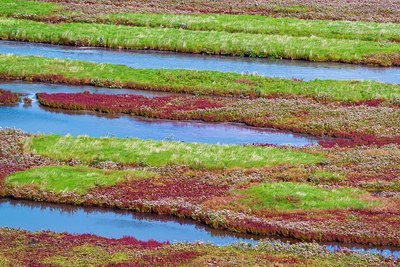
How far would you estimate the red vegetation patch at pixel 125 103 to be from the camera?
55969mm

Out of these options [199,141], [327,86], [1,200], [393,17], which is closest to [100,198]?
[1,200]

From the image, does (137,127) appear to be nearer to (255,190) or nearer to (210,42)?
(255,190)

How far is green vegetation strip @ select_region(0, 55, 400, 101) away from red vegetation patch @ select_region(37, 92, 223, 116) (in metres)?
3.60

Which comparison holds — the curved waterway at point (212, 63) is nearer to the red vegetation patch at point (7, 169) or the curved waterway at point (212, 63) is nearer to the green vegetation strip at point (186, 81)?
the green vegetation strip at point (186, 81)

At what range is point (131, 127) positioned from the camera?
171 ft

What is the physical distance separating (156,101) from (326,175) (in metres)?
19.2

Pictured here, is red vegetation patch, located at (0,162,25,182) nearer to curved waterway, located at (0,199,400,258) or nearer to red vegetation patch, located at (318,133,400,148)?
curved waterway, located at (0,199,400,258)

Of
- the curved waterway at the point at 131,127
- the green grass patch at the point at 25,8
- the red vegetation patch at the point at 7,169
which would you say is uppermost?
the green grass patch at the point at 25,8

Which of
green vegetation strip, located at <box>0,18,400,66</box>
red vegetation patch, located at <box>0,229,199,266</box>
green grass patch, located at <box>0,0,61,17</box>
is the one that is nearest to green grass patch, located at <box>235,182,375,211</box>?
red vegetation patch, located at <box>0,229,199,266</box>

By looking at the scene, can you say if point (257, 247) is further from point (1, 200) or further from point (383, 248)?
point (1, 200)

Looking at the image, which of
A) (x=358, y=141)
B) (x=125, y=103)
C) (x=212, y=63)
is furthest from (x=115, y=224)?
(x=212, y=63)

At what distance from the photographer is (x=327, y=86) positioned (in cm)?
6212

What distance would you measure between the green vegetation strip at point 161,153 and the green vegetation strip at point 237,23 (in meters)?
38.3

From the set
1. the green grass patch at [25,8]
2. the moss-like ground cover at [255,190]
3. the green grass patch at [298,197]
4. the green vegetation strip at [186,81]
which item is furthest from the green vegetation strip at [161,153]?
the green grass patch at [25,8]
